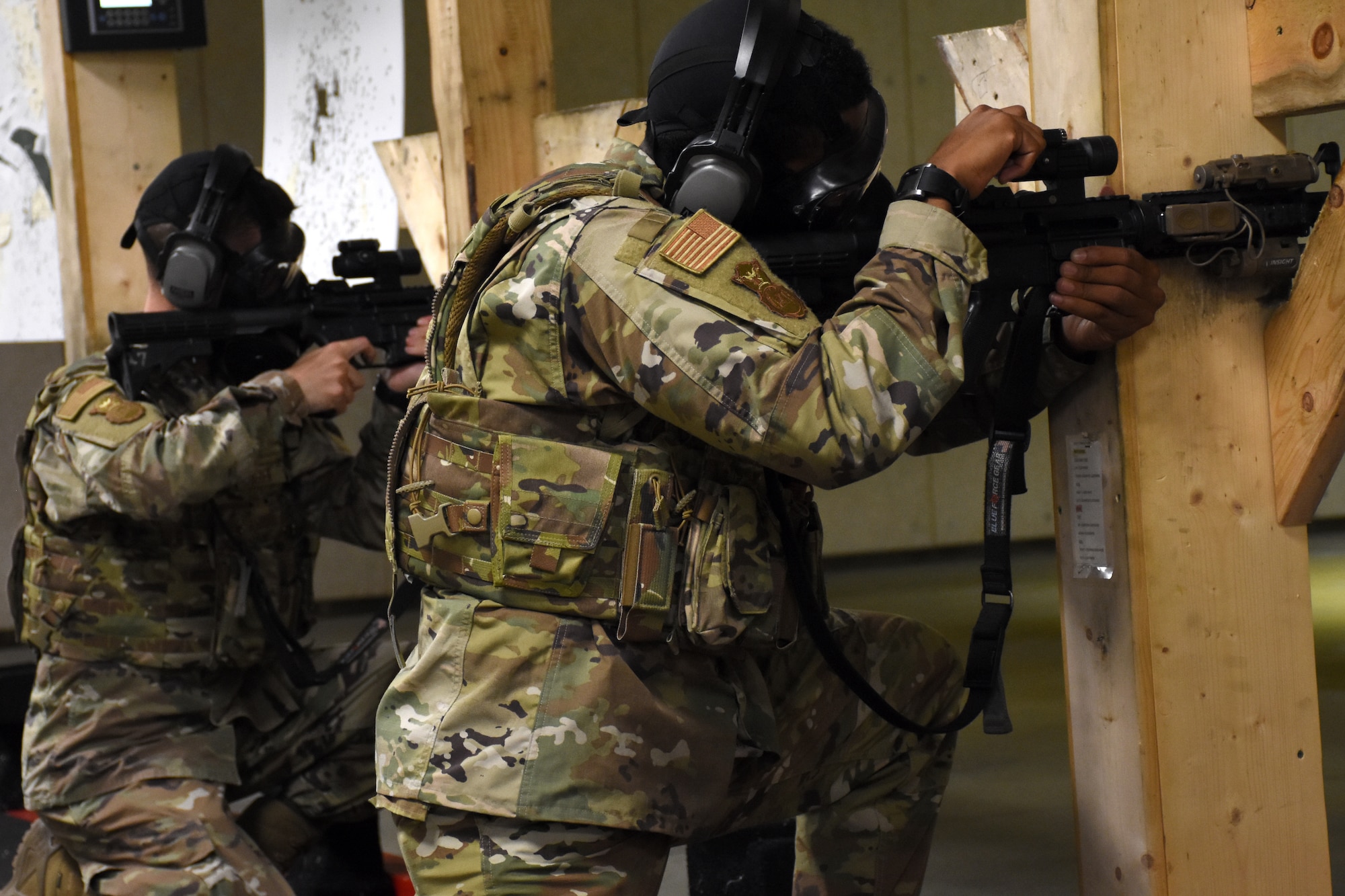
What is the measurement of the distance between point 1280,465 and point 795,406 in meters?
0.79

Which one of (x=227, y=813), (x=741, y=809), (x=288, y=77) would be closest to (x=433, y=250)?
(x=288, y=77)

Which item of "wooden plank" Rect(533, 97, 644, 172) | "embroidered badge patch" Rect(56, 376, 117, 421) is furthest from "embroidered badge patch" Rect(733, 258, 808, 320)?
"embroidered badge patch" Rect(56, 376, 117, 421)

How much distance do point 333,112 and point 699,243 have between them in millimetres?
2116

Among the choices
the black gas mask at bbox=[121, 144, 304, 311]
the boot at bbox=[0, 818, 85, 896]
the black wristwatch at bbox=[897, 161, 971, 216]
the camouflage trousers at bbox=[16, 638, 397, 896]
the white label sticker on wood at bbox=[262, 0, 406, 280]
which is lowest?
the boot at bbox=[0, 818, 85, 896]

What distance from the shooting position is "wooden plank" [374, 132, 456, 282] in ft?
10.4

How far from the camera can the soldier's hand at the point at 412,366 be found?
3.02m

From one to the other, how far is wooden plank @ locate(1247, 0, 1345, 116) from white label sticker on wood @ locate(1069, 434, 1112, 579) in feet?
1.72

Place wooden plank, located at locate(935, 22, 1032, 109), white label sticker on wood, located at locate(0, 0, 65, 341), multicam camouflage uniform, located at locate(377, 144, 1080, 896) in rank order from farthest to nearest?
white label sticker on wood, located at locate(0, 0, 65, 341)
wooden plank, located at locate(935, 22, 1032, 109)
multicam camouflage uniform, located at locate(377, 144, 1080, 896)

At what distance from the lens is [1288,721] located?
1969mm

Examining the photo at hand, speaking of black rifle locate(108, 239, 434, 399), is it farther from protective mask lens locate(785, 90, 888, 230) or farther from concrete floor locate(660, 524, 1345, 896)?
concrete floor locate(660, 524, 1345, 896)

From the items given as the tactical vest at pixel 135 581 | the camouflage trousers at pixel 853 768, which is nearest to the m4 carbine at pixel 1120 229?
the camouflage trousers at pixel 853 768

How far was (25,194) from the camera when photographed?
12.5ft

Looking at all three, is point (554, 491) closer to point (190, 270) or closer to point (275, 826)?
point (190, 270)

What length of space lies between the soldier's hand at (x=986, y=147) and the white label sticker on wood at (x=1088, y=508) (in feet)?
1.46
